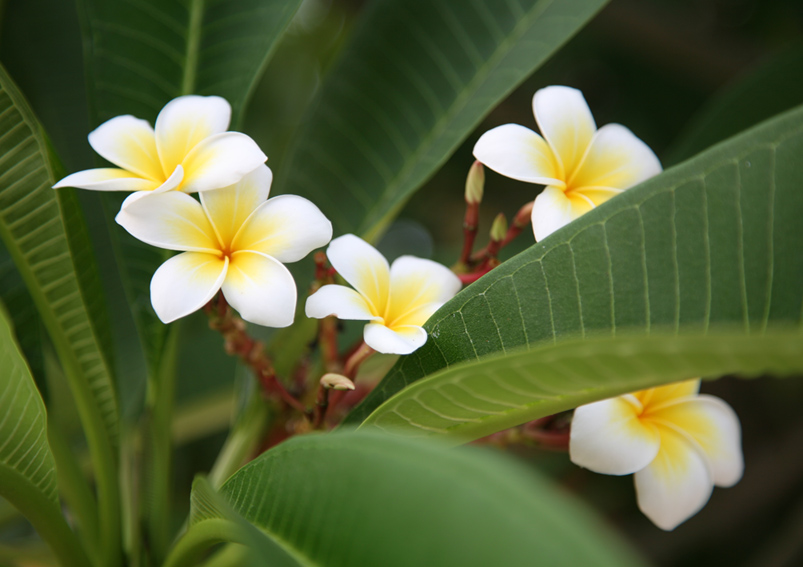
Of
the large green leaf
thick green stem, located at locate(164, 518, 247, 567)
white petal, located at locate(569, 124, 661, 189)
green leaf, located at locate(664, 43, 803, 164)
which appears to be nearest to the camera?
the large green leaf

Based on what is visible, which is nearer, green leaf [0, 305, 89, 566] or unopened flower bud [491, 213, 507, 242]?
green leaf [0, 305, 89, 566]

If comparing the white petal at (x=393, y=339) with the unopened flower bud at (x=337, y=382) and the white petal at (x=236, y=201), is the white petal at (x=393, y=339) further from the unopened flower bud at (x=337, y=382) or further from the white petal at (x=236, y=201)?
the white petal at (x=236, y=201)

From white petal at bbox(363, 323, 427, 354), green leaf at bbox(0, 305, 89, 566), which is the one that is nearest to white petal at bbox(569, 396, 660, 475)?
white petal at bbox(363, 323, 427, 354)

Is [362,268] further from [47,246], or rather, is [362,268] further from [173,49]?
[173,49]

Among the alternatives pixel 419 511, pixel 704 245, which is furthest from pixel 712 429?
pixel 419 511

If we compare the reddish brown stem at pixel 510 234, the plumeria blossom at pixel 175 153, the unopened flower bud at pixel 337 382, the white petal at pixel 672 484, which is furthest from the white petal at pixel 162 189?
the white petal at pixel 672 484

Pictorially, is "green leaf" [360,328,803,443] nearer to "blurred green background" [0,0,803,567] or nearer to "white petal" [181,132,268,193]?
"white petal" [181,132,268,193]
